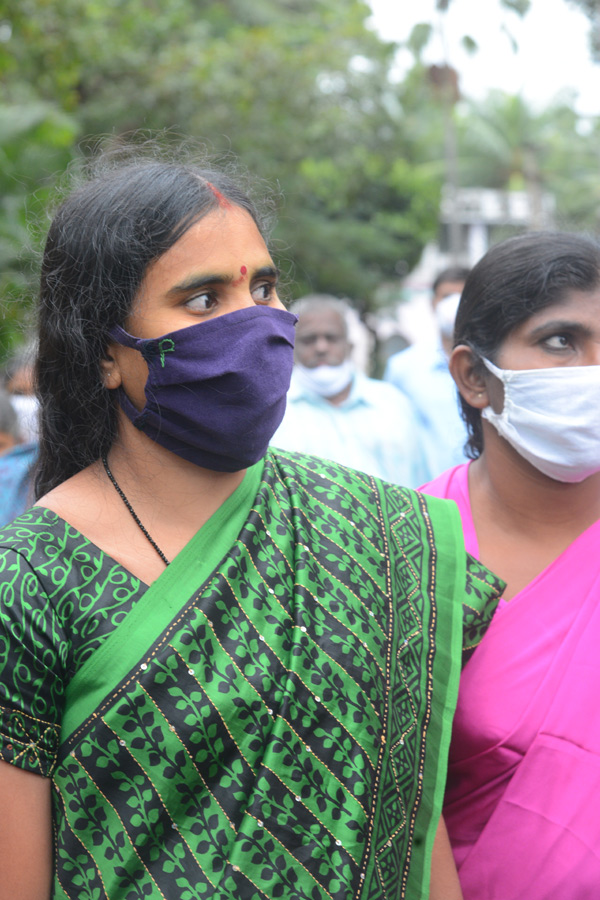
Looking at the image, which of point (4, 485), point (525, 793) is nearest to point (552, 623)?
point (525, 793)

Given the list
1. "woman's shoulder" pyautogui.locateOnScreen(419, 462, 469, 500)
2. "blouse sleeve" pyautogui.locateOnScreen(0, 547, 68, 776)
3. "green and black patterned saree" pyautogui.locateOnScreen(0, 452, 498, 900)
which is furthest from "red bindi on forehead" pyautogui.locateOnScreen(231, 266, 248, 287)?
"woman's shoulder" pyautogui.locateOnScreen(419, 462, 469, 500)

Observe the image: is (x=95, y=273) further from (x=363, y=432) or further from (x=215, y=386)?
(x=363, y=432)

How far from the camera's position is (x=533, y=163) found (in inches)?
1272

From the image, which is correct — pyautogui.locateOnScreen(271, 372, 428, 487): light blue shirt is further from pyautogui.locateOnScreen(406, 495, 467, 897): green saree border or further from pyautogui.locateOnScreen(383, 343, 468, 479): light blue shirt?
pyautogui.locateOnScreen(406, 495, 467, 897): green saree border

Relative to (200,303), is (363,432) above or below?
below

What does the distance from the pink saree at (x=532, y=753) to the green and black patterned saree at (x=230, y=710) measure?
0.75 feet

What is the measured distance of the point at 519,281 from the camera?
2.21 meters

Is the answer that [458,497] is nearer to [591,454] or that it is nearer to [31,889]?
[591,454]

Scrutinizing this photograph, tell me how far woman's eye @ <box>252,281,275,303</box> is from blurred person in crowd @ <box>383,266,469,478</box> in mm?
2529

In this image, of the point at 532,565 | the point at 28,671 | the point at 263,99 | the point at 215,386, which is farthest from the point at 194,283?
the point at 263,99

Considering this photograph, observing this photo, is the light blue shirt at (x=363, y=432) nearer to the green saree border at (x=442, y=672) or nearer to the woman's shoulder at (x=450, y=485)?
the woman's shoulder at (x=450, y=485)

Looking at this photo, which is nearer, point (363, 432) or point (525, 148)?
point (363, 432)

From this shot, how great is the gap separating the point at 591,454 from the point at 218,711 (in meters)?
1.12

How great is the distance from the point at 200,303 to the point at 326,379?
332 cm
